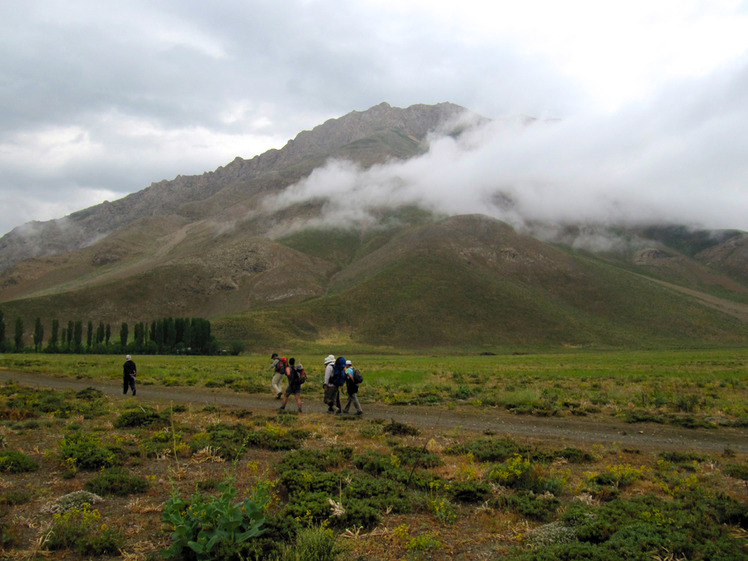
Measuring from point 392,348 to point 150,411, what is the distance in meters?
112

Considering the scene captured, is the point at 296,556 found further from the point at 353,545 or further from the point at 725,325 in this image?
the point at 725,325

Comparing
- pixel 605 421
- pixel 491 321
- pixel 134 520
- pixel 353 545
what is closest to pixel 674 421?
pixel 605 421

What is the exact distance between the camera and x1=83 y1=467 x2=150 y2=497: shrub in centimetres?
802

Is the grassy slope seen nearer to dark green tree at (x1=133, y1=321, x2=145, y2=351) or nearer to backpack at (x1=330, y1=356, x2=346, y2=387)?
dark green tree at (x1=133, y1=321, x2=145, y2=351)

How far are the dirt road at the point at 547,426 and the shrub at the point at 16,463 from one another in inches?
353

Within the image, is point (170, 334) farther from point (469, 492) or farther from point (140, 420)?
point (469, 492)

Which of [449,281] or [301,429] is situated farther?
[449,281]

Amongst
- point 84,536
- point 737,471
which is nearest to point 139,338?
point 84,536

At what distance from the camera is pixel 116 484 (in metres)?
8.07

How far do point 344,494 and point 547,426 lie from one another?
10.3 meters

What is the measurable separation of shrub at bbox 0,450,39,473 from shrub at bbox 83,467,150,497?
5.90 feet

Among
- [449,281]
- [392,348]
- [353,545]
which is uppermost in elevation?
[449,281]

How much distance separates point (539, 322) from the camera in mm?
139750

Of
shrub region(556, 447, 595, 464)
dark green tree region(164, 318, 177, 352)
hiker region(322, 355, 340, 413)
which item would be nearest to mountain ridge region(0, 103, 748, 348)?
dark green tree region(164, 318, 177, 352)
